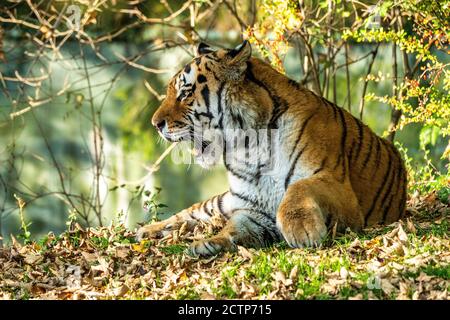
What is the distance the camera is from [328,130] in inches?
210

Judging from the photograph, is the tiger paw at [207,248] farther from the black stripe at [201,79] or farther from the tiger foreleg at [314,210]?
the black stripe at [201,79]

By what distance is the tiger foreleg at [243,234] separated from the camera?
16.1 ft

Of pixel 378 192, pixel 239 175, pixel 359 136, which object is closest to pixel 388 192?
pixel 378 192

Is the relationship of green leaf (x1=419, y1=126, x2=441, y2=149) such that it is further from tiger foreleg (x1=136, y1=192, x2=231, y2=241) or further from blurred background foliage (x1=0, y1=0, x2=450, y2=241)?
tiger foreleg (x1=136, y1=192, x2=231, y2=241)

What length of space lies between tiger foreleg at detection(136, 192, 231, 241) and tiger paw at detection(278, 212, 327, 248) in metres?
1.21

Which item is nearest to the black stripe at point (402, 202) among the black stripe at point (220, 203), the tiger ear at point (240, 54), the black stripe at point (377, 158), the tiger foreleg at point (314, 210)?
the black stripe at point (377, 158)

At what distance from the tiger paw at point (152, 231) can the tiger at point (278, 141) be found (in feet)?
0.16

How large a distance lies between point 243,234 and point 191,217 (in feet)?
3.38

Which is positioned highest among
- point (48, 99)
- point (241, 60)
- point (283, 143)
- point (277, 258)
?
point (48, 99)

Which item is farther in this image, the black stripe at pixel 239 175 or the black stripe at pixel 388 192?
the black stripe at pixel 388 192

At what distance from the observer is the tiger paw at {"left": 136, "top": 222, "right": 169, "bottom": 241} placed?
18.6 ft

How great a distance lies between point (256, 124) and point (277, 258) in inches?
41.1

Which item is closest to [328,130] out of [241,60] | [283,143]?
[283,143]
